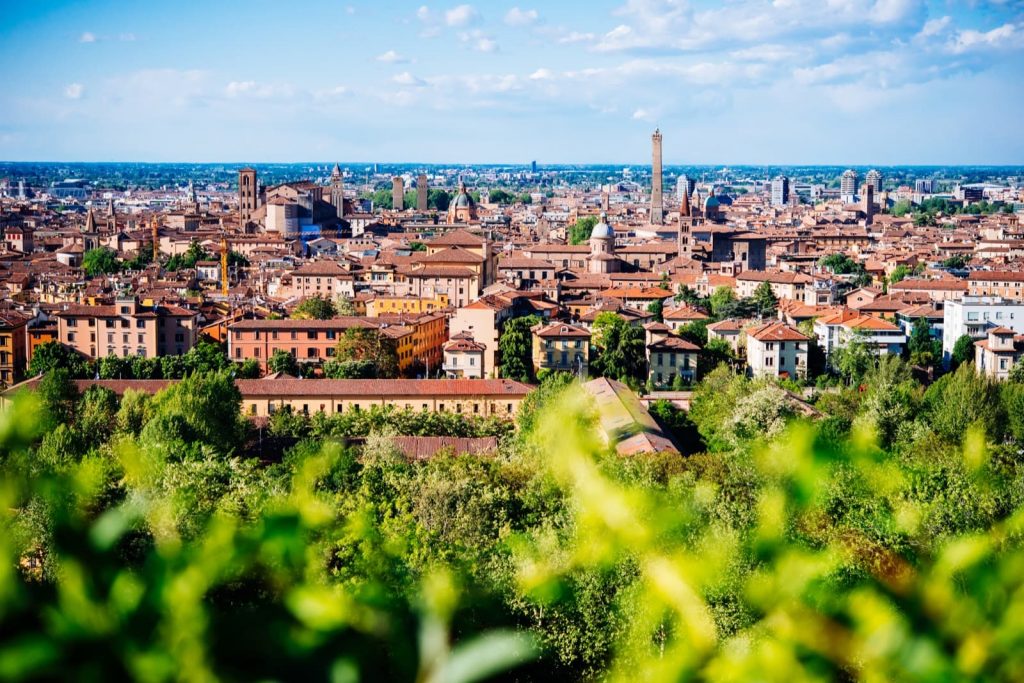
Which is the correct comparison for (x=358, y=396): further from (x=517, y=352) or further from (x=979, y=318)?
(x=979, y=318)

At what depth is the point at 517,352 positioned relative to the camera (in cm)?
1596

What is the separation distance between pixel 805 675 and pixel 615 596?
3180 millimetres

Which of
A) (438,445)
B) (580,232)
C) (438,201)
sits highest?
(438,201)

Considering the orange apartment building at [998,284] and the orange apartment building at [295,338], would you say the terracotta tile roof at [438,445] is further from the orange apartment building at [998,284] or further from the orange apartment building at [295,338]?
the orange apartment building at [998,284]

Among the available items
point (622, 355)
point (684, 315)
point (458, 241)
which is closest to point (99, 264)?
point (458, 241)

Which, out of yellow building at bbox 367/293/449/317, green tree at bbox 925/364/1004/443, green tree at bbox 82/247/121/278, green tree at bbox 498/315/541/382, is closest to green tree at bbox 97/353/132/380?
green tree at bbox 498/315/541/382

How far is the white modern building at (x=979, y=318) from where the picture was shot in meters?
17.8

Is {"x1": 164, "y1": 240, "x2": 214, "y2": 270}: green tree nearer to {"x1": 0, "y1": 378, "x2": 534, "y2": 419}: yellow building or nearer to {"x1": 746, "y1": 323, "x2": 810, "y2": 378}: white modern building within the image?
{"x1": 0, "y1": 378, "x2": 534, "y2": 419}: yellow building

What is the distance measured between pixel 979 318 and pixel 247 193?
2945cm

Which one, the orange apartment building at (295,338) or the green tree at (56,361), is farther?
the orange apartment building at (295,338)

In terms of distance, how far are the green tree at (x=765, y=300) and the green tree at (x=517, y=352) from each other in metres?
6.26

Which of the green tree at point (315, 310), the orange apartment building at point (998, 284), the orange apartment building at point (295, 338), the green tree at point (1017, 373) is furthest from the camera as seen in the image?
the orange apartment building at point (998, 284)

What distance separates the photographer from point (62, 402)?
12328 mm

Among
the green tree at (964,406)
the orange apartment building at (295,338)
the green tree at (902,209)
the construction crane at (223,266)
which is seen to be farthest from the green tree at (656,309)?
the green tree at (902,209)
